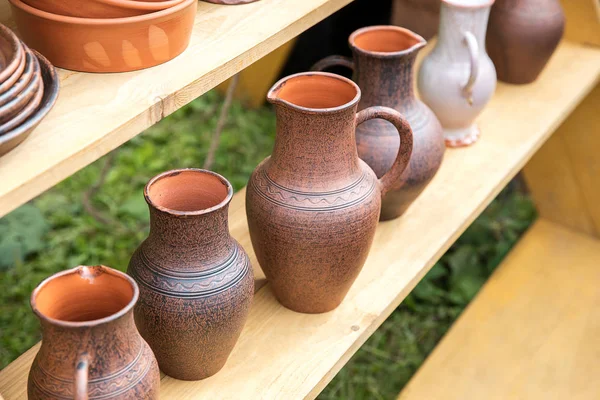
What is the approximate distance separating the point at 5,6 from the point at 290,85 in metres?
0.41

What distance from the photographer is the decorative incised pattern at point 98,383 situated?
0.79 meters

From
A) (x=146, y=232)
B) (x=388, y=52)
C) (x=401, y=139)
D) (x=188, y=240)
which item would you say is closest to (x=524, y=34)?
(x=388, y=52)

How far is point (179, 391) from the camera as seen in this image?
1016 millimetres

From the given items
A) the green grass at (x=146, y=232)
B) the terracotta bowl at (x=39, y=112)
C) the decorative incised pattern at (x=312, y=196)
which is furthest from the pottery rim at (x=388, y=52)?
the green grass at (x=146, y=232)

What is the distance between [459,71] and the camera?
144cm

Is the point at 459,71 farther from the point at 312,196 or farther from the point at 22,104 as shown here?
the point at 22,104

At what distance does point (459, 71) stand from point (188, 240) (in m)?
0.75

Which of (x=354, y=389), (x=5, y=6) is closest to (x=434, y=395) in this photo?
(x=354, y=389)

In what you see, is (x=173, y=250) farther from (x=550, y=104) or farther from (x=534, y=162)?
(x=534, y=162)

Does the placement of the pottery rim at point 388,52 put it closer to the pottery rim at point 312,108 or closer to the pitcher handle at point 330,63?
the pitcher handle at point 330,63

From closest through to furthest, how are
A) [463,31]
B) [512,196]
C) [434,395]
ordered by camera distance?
1. [463,31]
2. [434,395]
3. [512,196]

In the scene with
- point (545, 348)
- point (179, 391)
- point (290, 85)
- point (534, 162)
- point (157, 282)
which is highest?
point (290, 85)

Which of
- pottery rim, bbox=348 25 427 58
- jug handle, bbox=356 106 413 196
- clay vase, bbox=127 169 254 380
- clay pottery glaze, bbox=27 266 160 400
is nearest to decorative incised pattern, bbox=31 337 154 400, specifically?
clay pottery glaze, bbox=27 266 160 400

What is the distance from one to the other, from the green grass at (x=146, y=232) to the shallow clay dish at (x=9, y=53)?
117cm
